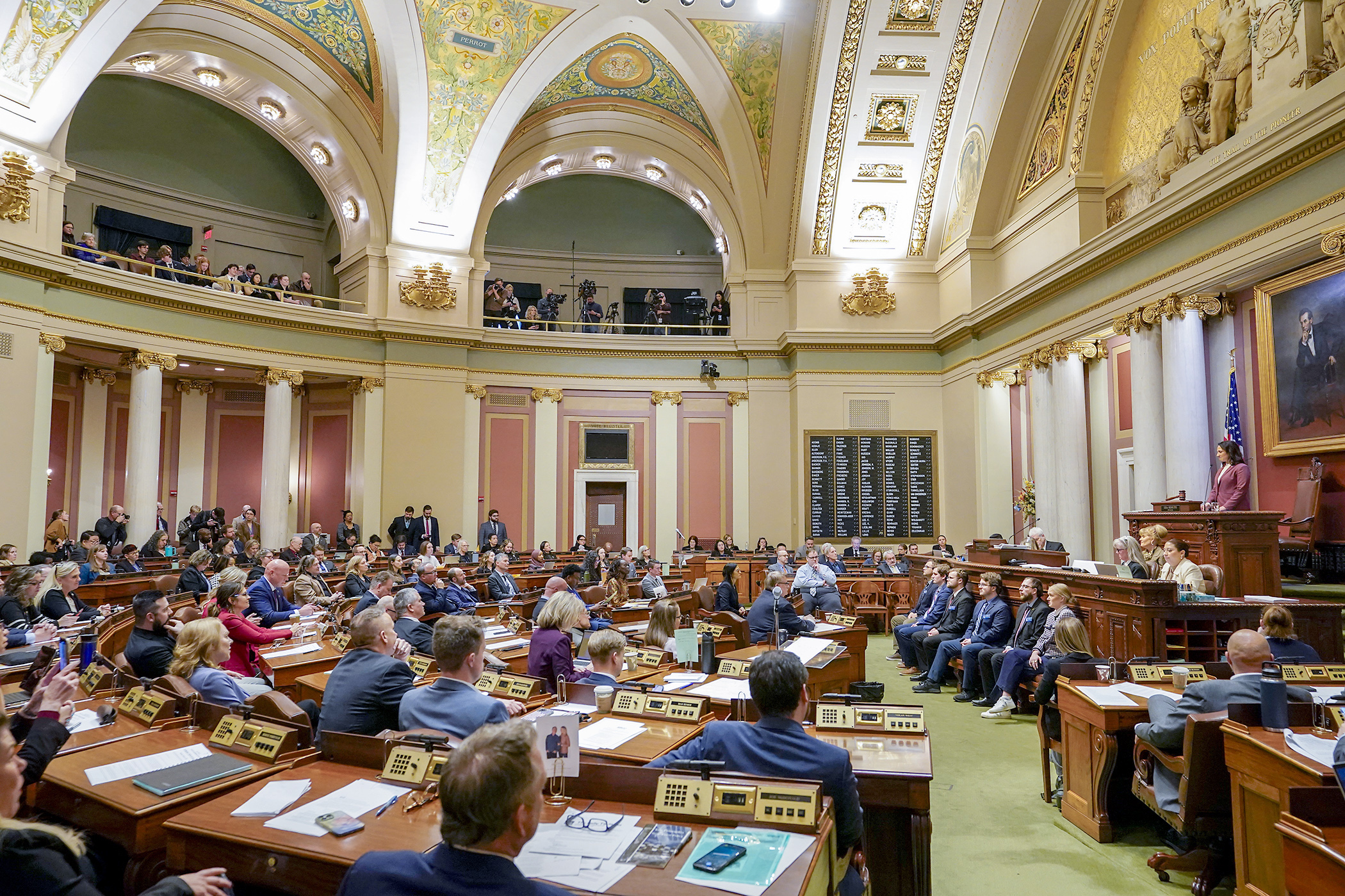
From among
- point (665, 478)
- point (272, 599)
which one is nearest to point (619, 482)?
point (665, 478)

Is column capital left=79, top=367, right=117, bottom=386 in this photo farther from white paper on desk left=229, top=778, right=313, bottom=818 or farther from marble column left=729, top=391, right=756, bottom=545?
white paper on desk left=229, top=778, right=313, bottom=818

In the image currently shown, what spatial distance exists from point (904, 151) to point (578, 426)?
326 inches

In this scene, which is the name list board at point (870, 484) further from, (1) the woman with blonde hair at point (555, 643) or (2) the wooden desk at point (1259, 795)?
(2) the wooden desk at point (1259, 795)

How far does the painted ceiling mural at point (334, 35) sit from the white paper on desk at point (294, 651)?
Result: 12.0 m

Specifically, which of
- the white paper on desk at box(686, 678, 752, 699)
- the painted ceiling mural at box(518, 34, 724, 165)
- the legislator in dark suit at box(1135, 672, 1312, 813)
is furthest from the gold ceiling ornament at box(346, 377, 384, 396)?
the legislator in dark suit at box(1135, 672, 1312, 813)

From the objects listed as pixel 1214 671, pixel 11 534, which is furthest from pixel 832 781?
pixel 11 534

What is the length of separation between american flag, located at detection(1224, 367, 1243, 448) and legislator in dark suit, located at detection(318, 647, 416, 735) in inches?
377

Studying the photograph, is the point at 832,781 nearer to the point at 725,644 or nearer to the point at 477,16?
the point at 725,644

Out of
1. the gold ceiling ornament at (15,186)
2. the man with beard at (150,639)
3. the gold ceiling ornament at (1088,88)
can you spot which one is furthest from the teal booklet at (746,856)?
the gold ceiling ornament at (15,186)

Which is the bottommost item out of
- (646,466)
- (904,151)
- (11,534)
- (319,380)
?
(11,534)

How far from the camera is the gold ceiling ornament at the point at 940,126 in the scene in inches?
528

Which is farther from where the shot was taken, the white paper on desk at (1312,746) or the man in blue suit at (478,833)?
the white paper on desk at (1312,746)

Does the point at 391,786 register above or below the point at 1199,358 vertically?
below

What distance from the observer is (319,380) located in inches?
632
